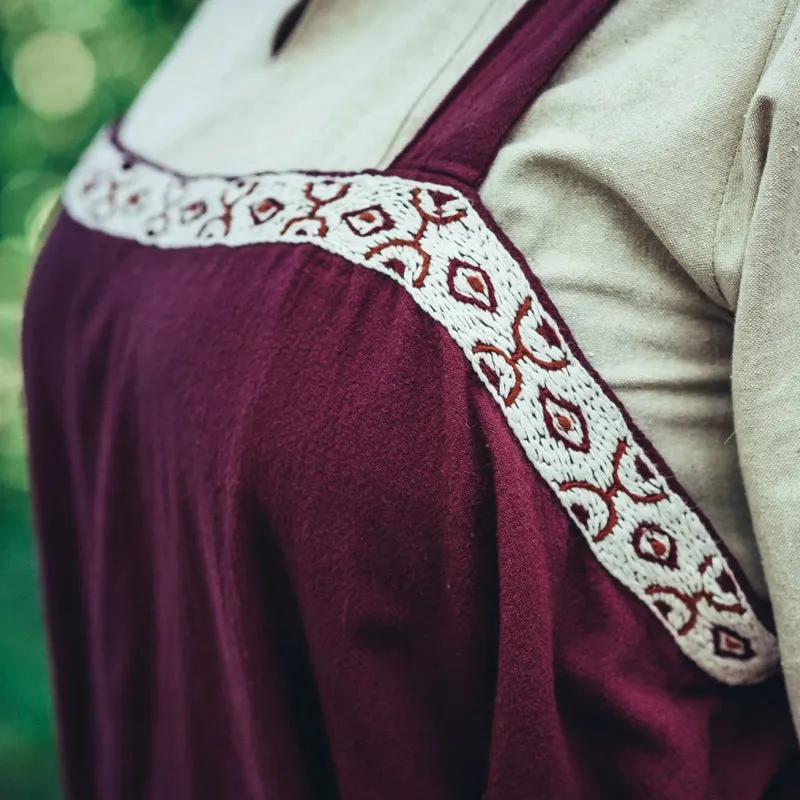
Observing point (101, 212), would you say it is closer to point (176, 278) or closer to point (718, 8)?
point (176, 278)

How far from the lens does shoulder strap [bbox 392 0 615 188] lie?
405 millimetres

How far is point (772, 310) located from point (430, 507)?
0.57 feet

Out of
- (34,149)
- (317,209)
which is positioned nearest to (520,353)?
(317,209)

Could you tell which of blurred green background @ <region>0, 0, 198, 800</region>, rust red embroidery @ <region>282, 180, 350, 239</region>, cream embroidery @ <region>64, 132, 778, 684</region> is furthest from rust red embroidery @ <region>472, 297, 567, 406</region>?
blurred green background @ <region>0, 0, 198, 800</region>

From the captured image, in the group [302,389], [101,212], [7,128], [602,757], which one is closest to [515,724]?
[602,757]

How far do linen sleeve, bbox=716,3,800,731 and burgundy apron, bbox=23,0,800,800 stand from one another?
0.03 meters

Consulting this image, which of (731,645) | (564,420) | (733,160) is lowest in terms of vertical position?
(731,645)

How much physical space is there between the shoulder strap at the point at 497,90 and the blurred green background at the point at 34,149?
89cm

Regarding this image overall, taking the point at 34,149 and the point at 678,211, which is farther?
the point at 34,149

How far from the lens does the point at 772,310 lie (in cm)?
38

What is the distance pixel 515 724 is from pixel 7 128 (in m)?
1.14

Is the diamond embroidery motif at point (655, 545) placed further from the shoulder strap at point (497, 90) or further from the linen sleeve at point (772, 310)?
the shoulder strap at point (497, 90)

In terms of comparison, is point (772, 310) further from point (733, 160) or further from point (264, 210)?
point (264, 210)

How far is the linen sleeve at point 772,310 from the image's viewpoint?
0.36 meters
